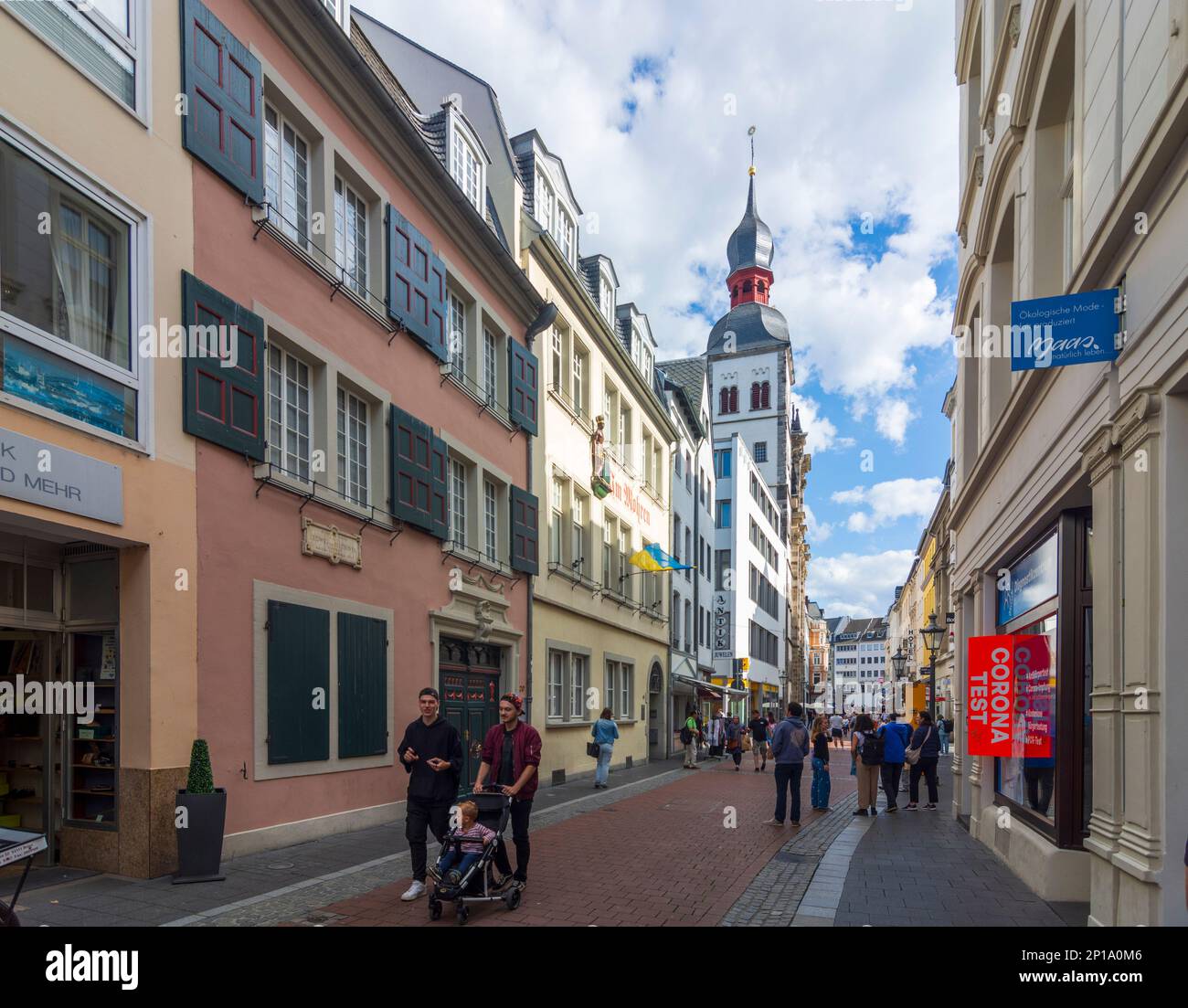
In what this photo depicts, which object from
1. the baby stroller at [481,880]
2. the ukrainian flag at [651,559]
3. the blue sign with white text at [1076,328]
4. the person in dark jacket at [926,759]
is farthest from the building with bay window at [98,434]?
the ukrainian flag at [651,559]

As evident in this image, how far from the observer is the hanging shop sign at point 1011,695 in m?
8.84

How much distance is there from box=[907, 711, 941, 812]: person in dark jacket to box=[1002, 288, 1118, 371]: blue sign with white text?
35.0 feet

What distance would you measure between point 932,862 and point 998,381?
5.79 metres

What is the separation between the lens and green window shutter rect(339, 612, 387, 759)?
11.1m

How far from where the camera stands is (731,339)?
72.8m

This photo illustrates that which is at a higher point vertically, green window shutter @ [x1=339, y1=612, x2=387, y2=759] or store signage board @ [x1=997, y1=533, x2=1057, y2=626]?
store signage board @ [x1=997, y1=533, x2=1057, y2=626]

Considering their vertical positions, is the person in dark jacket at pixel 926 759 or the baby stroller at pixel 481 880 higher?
the baby stroller at pixel 481 880

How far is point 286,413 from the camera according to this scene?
10688 mm

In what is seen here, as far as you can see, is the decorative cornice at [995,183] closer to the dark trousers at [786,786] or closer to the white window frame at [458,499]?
the dark trousers at [786,786]

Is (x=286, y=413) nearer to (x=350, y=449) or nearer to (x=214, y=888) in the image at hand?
(x=350, y=449)

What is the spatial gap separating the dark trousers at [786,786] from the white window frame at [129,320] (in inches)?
361

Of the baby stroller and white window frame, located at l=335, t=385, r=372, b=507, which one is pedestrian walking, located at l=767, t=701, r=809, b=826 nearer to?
the baby stroller

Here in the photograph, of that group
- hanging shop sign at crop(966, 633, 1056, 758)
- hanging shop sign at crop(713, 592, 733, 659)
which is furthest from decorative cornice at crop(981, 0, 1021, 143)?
hanging shop sign at crop(713, 592, 733, 659)
